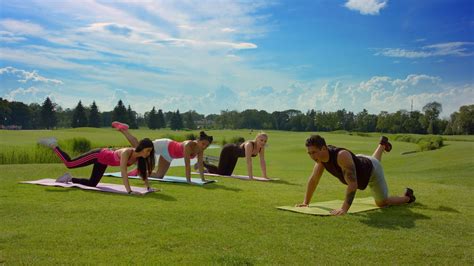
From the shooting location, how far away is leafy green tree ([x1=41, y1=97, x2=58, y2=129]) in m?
76.3

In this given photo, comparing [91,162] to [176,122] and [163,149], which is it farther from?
[176,122]

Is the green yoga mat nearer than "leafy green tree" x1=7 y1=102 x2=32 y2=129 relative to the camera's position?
Yes

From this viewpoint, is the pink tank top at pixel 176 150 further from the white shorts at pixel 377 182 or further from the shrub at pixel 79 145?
the shrub at pixel 79 145

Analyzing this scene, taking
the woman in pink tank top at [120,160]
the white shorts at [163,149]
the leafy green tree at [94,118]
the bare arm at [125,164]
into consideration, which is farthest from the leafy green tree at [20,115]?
the bare arm at [125,164]

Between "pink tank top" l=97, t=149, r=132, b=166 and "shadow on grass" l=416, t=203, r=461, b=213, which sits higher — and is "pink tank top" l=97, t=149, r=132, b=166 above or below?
above

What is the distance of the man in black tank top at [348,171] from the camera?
259 inches

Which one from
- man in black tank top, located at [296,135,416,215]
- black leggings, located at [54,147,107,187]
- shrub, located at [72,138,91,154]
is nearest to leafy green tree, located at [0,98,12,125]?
shrub, located at [72,138,91,154]

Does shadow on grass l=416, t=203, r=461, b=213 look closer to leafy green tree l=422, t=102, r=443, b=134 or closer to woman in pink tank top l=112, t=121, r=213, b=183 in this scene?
woman in pink tank top l=112, t=121, r=213, b=183

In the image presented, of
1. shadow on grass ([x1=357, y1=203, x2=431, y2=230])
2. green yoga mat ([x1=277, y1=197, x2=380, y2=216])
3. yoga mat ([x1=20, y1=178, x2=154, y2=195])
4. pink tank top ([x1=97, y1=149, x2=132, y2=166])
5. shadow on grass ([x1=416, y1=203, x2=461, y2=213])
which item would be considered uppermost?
pink tank top ([x1=97, y1=149, x2=132, y2=166])

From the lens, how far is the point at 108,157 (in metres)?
9.31

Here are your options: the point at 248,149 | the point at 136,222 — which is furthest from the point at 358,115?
the point at 136,222

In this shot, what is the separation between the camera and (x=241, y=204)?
7641 millimetres

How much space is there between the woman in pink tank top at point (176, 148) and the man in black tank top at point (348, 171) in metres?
4.09

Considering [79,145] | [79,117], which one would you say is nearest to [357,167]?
[79,145]
